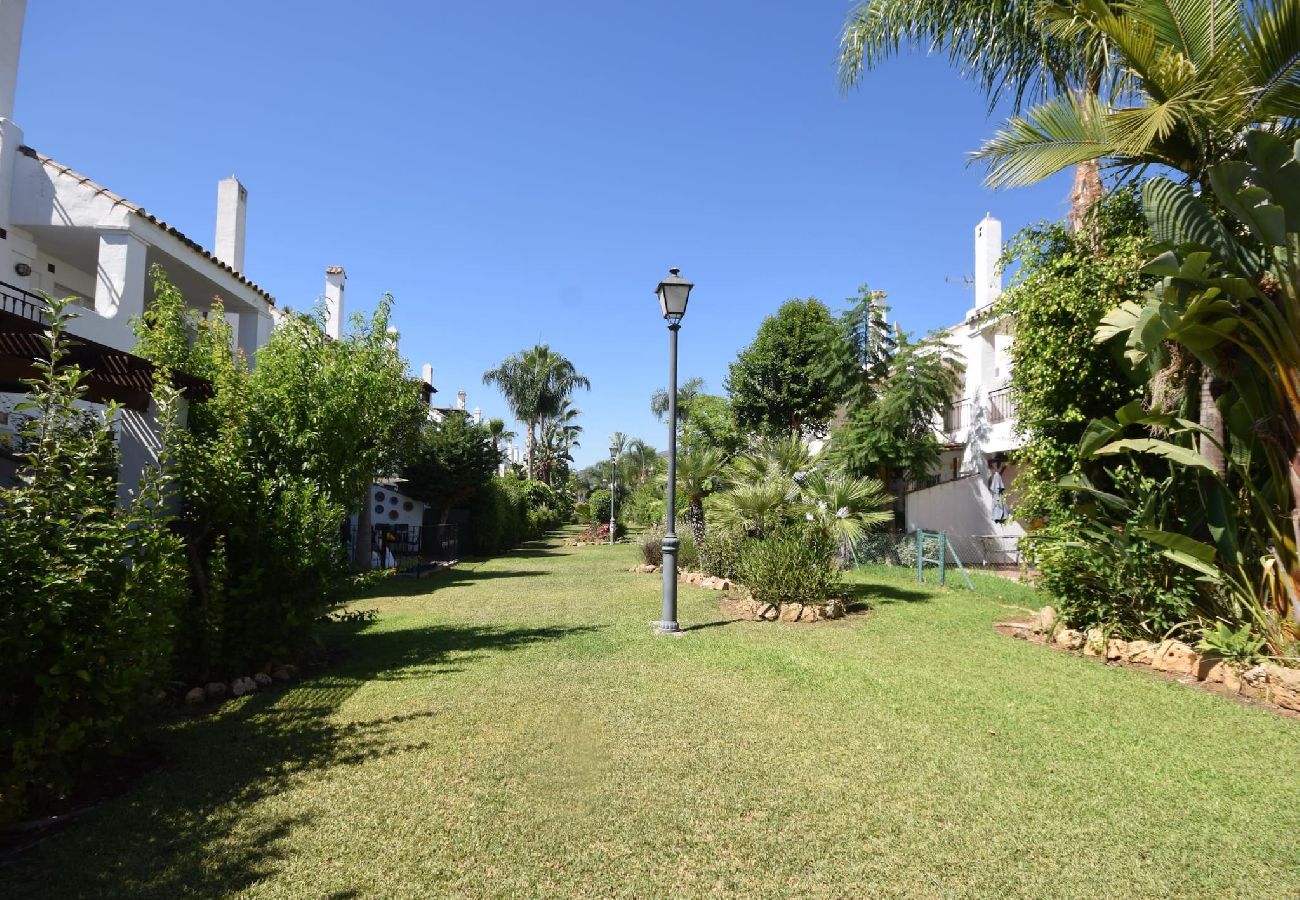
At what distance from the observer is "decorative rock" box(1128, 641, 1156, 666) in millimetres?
7539

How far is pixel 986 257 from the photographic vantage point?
23.4 meters

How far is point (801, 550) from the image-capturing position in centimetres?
1105

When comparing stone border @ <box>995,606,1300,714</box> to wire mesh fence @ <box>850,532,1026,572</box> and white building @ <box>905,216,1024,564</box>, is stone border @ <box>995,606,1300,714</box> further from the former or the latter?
white building @ <box>905,216,1024,564</box>

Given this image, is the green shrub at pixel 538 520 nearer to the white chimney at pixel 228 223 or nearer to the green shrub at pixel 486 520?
the green shrub at pixel 486 520

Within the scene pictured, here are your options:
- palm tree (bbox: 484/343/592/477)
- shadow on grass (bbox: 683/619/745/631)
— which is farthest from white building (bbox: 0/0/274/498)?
palm tree (bbox: 484/343/592/477)

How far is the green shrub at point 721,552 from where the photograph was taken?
1358cm

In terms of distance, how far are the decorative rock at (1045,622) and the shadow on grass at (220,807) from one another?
7.45 metres

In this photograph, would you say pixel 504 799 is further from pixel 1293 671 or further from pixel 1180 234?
pixel 1180 234

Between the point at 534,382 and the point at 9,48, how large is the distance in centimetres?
3551

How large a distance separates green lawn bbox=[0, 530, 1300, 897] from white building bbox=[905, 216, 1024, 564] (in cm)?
1242

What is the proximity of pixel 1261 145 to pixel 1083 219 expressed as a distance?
136 inches

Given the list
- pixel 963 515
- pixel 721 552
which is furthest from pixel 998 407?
pixel 721 552

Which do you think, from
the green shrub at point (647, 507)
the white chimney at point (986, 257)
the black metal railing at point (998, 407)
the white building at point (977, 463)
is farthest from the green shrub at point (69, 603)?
the white chimney at point (986, 257)

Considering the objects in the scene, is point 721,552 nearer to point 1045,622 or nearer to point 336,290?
point 1045,622
